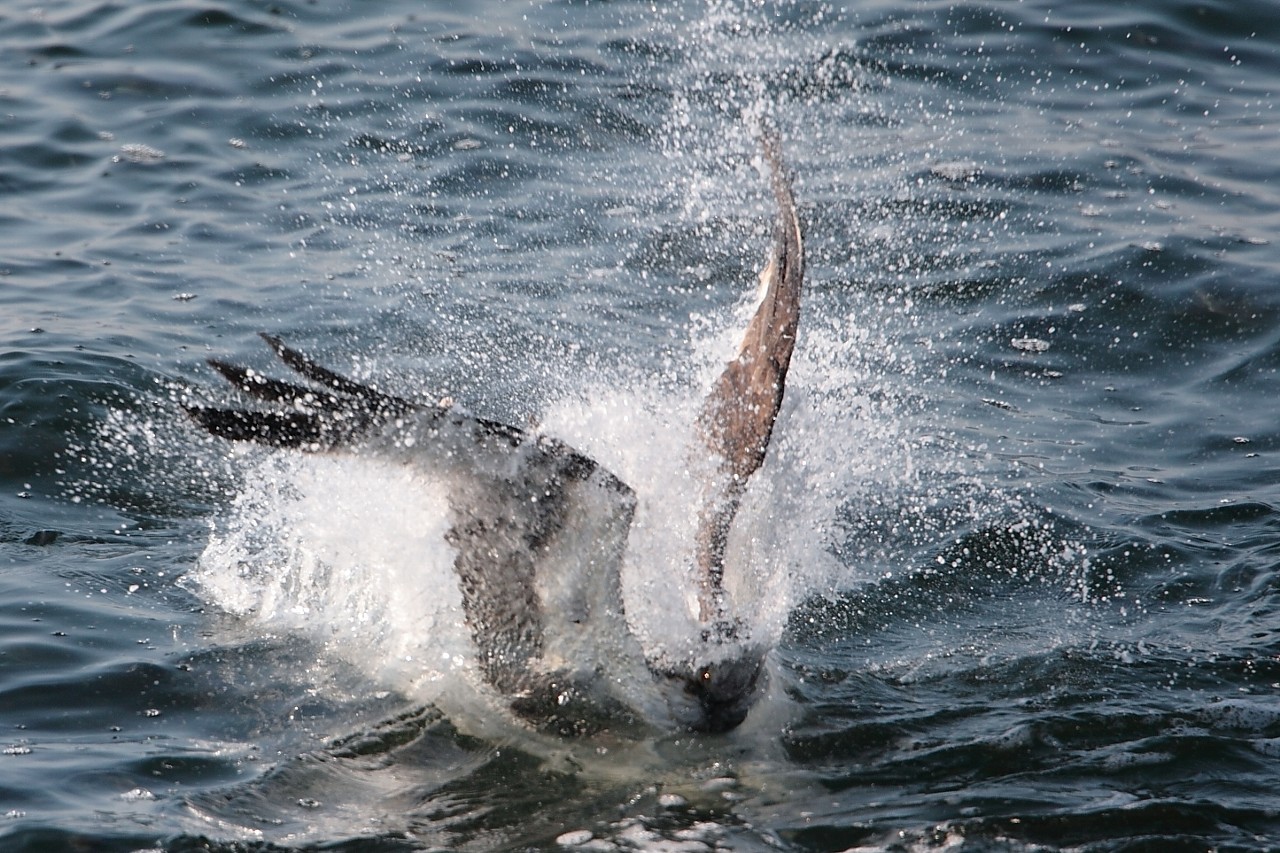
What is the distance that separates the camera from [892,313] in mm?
8430

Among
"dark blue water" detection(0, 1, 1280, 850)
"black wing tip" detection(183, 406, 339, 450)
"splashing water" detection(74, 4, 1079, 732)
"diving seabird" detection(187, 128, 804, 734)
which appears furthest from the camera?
"splashing water" detection(74, 4, 1079, 732)

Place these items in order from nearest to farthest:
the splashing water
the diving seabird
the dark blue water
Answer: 1. the diving seabird
2. the dark blue water
3. the splashing water

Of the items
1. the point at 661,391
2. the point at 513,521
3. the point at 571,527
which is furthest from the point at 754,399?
the point at 661,391

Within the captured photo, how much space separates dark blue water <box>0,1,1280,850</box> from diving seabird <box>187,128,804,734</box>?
15 centimetres

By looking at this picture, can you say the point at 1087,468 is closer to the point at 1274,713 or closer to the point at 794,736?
the point at 1274,713

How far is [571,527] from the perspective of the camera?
15.2 ft

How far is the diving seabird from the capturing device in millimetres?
4500

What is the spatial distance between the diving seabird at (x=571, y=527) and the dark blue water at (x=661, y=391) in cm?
15

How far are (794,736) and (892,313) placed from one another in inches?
155

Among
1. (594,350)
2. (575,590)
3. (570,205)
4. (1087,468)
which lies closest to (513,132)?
(570,205)

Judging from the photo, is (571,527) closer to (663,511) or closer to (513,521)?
(513,521)

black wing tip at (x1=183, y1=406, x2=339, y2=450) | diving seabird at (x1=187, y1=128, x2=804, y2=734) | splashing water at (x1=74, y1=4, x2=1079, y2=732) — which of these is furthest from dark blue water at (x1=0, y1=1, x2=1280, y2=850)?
black wing tip at (x1=183, y1=406, x2=339, y2=450)

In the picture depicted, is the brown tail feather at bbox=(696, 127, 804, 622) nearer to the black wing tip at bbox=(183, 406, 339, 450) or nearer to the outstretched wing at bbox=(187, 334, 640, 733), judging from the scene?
the outstretched wing at bbox=(187, 334, 640, 733)

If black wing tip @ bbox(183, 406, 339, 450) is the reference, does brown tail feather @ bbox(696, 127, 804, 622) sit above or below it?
above
